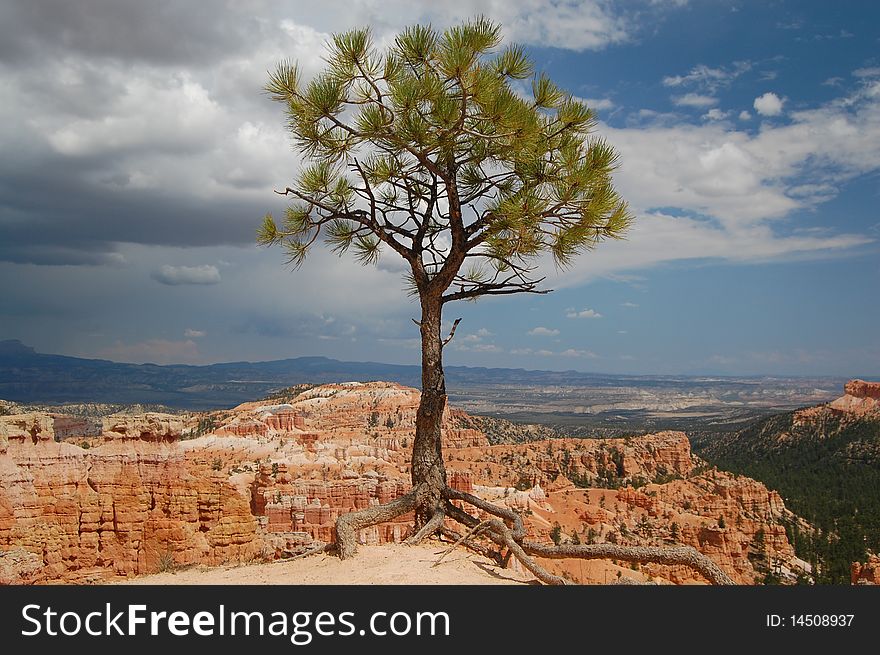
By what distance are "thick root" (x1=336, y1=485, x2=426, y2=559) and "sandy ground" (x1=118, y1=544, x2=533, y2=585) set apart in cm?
17

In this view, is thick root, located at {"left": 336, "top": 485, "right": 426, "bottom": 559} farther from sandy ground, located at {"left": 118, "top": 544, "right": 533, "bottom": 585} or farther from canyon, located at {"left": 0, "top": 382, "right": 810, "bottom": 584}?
canyon, located at {"left": 0, "top": 382, "right": 810, "bottom": 584}

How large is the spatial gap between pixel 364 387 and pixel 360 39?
79702 millimetres

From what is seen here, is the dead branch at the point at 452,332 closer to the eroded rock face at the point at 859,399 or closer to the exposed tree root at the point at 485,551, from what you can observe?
the exposed tree root at the point at 485,551

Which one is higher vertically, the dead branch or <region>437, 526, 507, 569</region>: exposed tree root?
the dead branch

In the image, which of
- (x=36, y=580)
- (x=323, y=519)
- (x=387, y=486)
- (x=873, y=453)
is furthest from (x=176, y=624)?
(x=873, y=453)

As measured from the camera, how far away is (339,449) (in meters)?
52.6

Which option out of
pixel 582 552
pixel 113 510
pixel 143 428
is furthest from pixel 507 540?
pixel 143 428

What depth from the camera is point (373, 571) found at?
23.7ft

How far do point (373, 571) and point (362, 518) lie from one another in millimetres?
1443

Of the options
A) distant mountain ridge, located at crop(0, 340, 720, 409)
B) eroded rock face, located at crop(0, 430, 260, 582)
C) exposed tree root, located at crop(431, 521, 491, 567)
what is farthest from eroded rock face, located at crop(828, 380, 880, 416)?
distant mountain ridge, located at crop(0, 340, 720, 409)

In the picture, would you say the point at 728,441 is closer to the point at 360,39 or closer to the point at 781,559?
the point at 781,559

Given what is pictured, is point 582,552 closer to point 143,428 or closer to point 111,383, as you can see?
point 143,428

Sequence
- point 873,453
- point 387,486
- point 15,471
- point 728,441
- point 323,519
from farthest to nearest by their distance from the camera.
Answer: point 728,441, point 873,453, point 387,486, point 323,519, point 15,471

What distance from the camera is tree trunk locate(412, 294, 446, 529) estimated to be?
923 cm
